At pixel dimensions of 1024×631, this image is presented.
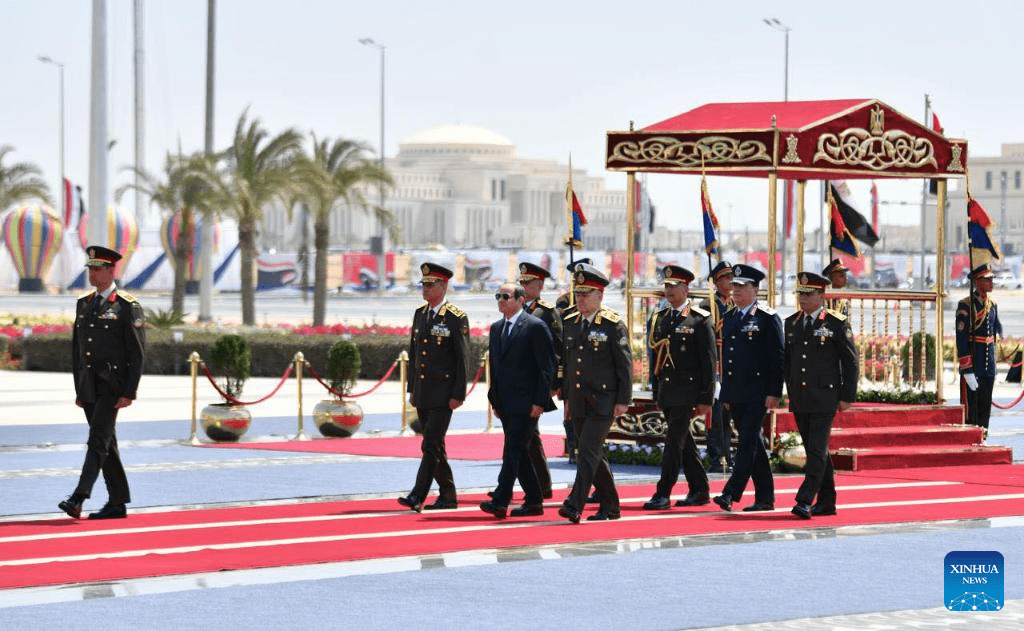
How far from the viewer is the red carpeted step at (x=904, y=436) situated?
55.7 feet

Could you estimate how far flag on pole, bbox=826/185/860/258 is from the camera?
1922 centimetres

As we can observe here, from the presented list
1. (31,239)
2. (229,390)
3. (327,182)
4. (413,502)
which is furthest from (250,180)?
(31,239)

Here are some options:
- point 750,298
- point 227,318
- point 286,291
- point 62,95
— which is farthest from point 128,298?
point 62,95

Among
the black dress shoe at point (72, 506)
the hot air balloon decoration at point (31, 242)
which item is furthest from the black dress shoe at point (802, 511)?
the hot air balloon decoration at point (31, 242)

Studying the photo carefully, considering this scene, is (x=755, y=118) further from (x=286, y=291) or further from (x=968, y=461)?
(x=286, y=291)

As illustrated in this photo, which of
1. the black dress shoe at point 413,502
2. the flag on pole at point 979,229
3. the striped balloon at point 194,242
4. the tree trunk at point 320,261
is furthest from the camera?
the striped balloon at point 194,242

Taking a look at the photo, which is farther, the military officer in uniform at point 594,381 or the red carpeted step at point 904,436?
the red carpeted step at point 904,436

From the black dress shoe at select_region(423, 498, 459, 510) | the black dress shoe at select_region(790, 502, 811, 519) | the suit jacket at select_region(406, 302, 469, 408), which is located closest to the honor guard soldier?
the black dress shoe at select_region(790, 502, 811, 519)

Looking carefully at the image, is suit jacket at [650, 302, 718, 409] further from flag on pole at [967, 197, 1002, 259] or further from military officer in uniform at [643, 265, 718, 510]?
flag on pole at [967, 197, 1002, 259]

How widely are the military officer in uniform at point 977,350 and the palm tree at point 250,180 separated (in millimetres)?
28910

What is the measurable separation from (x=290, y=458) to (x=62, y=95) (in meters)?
86.8

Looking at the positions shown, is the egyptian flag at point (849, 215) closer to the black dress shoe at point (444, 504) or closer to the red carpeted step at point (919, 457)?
the red carpeted step at point (919, 457)

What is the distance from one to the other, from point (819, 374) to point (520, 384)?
2064mm

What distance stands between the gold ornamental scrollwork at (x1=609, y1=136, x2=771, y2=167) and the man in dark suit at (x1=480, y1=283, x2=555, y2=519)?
14.2ft
